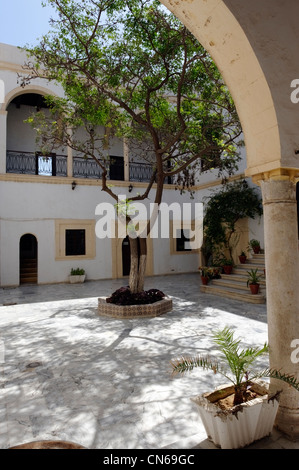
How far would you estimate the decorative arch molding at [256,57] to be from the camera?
8.18 ft

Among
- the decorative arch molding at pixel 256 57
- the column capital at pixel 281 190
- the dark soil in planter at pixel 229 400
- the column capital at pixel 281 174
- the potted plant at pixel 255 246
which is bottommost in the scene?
the dark soil in planter at pixel 229 400

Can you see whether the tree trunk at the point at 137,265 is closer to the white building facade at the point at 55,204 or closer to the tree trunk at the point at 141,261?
the tree trunk at the point at 141,261

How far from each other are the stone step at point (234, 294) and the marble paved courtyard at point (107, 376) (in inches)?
20.4

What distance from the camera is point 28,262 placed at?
1534cm

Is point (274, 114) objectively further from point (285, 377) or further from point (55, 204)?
point (55, 204)

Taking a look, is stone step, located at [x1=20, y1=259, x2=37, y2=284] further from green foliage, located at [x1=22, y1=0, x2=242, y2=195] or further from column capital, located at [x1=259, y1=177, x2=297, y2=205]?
column capital, located at [x1=259, y1=177, x2=297, y2=205]

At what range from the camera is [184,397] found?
3.36m

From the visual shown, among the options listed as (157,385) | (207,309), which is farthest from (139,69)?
(157,385)

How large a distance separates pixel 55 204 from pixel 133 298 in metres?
7.11

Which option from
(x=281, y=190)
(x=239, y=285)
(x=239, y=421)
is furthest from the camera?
(x=239, y=285)

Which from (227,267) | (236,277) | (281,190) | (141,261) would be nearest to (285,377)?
(281,190)

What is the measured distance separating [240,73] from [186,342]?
13.6 feet

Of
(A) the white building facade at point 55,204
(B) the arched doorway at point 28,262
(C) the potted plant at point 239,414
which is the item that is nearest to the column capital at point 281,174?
(C) the potted plant at point 239,414

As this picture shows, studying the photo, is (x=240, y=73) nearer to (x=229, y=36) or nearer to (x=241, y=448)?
(x=229, y=36)
